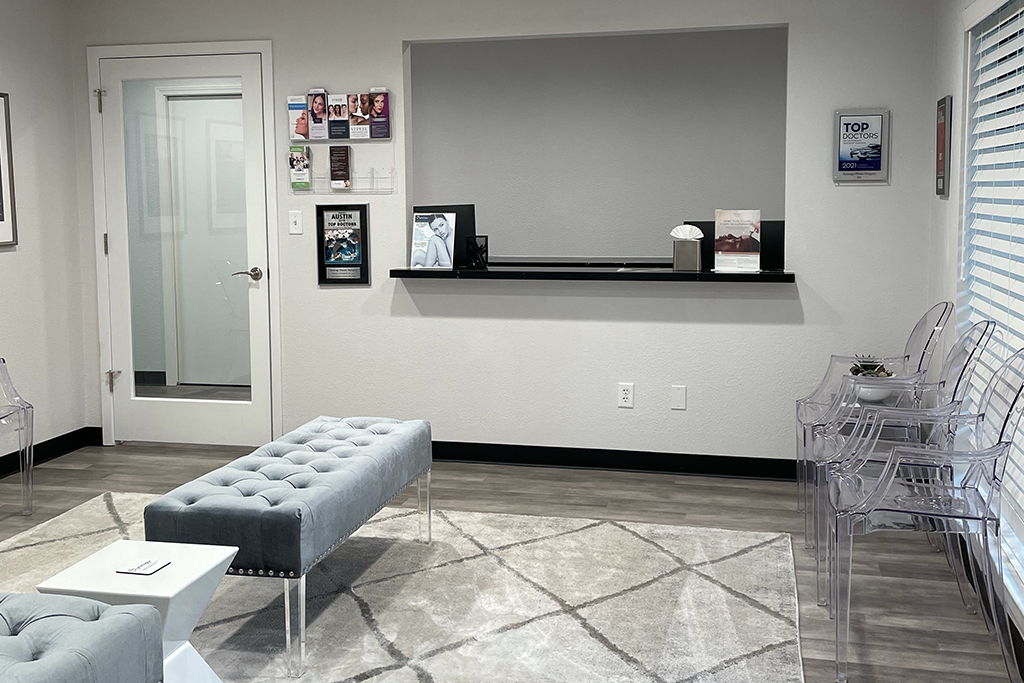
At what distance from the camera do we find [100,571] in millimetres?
2377

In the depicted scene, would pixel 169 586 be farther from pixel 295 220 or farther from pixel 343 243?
pixel 295 220

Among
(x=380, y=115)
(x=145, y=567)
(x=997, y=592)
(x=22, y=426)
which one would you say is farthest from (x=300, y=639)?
(x=380, y=115)

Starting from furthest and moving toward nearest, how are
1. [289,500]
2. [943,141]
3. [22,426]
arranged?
[22,426]
[943,141]
[289,500]

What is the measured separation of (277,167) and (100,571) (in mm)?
3032

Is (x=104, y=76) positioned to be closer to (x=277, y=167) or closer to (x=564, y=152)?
(x=277, y=167)

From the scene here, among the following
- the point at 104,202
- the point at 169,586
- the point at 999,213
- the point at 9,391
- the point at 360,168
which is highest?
the point at 360,168

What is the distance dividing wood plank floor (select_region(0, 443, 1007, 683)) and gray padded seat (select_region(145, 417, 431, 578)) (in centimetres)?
101

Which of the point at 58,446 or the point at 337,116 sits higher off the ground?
the point at 337,116

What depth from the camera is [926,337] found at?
157 inches

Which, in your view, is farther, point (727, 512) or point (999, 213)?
point (727, 512)

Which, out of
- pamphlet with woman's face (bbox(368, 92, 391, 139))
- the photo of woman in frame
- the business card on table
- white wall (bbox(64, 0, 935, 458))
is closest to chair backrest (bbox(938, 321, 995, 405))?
white wall (bbox(64, 0, 935, 458))

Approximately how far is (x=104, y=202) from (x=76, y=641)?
151 inches

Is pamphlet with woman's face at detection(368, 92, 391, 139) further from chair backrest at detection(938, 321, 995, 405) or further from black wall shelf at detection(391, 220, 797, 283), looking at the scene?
chair backrest at detection(938, 321, 995, 405)

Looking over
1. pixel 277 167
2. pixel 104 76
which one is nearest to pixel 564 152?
pixel 277 167
